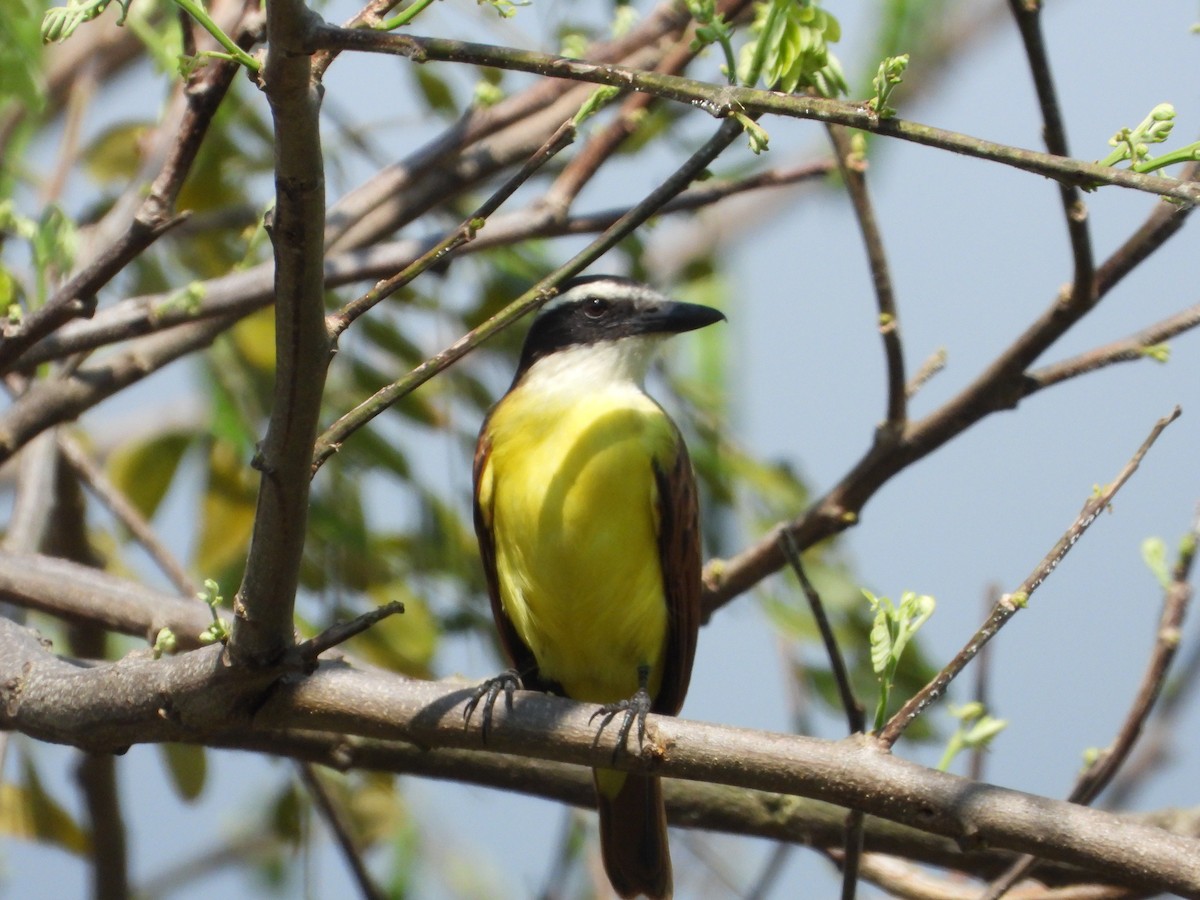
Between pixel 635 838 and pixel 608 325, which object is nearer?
pixel 635 838

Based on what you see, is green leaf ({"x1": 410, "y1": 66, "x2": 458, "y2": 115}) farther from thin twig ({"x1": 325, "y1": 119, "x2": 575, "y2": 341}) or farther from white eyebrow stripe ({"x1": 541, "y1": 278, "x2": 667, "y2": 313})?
thin twig ({"x1": 325, "y1": 119, "x2": 575, "y2": 341})

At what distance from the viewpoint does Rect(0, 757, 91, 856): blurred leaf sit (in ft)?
12.1

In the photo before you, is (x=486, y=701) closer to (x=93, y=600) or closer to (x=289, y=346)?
(x=289, y=346)

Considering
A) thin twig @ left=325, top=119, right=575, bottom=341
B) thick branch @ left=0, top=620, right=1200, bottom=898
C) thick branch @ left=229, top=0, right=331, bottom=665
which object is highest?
thin twig @ left=325, top=119, right=575, bottom=341

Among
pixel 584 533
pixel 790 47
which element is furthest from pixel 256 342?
pixel 790 47

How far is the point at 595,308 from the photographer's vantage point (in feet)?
13.7

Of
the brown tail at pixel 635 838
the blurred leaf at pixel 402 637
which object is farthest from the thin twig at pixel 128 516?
the brown tail at pixel 635 838

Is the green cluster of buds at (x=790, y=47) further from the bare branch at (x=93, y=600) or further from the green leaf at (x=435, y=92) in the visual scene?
the green leaf at (x=435, y=92)

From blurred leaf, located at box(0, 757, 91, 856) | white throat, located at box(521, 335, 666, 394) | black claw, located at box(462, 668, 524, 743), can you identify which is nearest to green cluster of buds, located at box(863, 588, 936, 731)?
black claw, located at box(462, 668, 524, 743)

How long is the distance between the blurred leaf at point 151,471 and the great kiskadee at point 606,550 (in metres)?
0.74

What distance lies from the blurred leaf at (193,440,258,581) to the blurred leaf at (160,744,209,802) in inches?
16.2

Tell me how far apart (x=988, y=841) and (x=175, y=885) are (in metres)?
4.17

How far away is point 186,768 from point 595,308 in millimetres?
1608

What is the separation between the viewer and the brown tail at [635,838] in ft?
11.8
